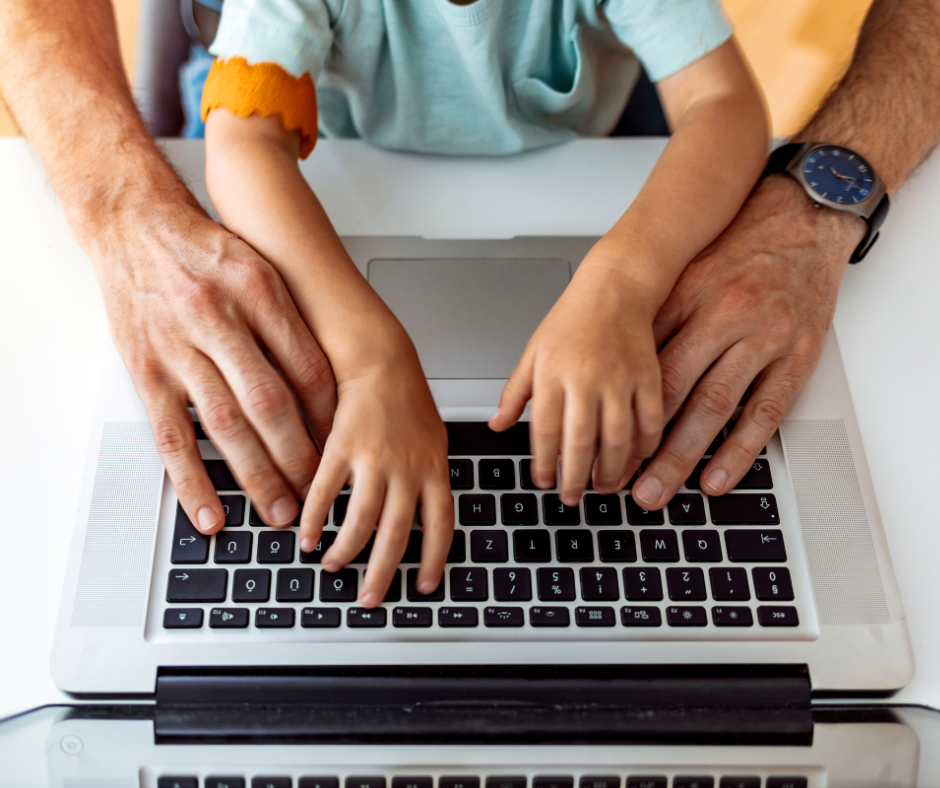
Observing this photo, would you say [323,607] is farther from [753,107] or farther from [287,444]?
[753,107]

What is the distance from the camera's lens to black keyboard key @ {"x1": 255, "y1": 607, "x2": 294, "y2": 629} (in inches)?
16.3

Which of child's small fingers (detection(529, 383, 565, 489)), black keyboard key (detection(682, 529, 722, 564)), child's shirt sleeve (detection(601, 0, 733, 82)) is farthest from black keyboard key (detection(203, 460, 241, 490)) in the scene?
child's shirt sleeve (detection(601, 0, 733, 82))

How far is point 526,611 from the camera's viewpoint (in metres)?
0.42

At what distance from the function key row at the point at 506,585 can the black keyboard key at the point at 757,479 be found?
63 mm

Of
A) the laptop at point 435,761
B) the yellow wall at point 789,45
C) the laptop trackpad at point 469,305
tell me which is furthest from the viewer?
the yellow wall at point 789,45

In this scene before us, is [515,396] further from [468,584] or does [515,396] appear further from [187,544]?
[187,544]

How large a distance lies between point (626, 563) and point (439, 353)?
22cm

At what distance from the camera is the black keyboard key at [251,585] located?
0.42 meters

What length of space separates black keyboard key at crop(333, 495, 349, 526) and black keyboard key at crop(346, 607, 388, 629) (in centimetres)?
6

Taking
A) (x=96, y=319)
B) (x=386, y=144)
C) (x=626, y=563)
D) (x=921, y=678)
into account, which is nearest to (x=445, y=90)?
(x=386, y=144)

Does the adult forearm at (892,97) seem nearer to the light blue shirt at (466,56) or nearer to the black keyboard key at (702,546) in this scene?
the light blue shirt at (466,56)

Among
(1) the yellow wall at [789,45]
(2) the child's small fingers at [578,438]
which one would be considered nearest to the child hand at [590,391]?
(2) the child's small fingers at [578,438]

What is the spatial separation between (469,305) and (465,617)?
0.84 ft

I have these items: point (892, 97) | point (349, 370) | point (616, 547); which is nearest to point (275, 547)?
point (349, 370)
